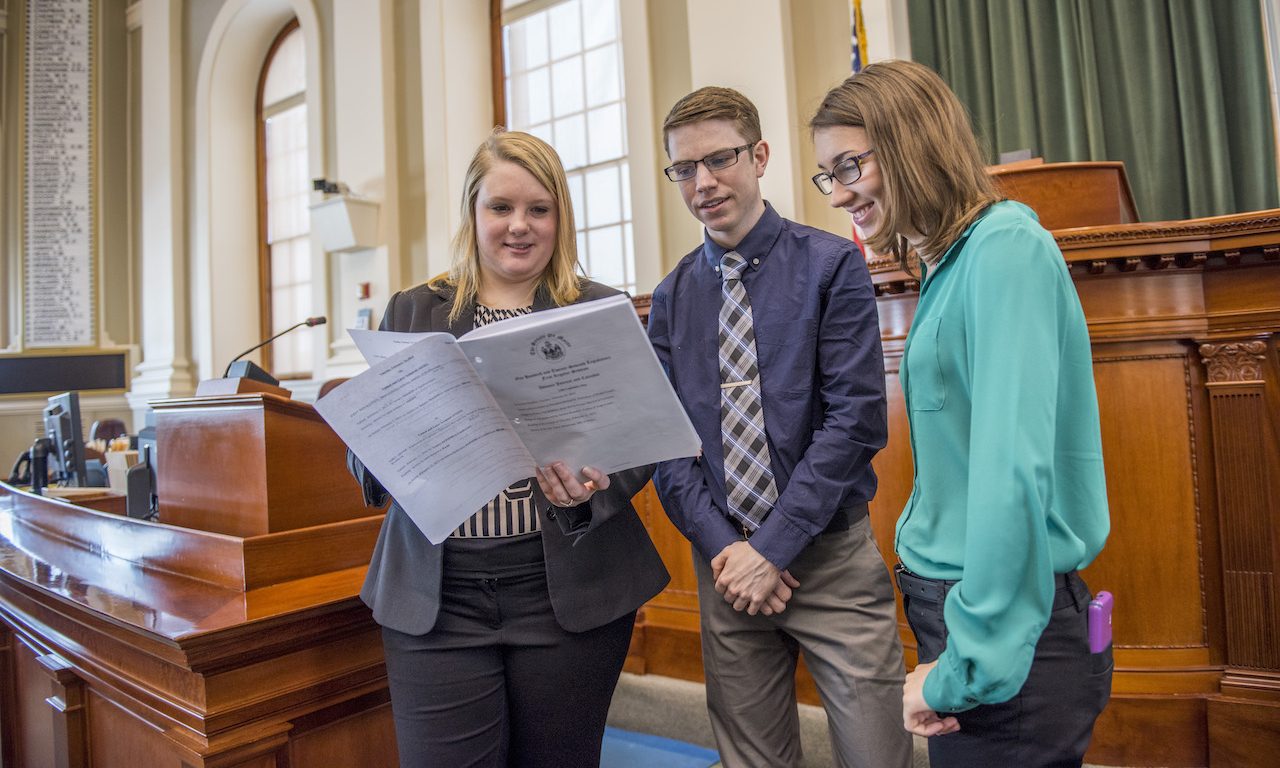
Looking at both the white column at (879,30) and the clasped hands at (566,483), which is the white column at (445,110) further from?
the clasped hands at (566,483)

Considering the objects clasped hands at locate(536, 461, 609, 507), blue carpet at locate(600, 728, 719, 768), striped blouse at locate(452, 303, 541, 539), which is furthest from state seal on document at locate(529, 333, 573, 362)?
blue carpet at locate(600, 728, 719, 768)

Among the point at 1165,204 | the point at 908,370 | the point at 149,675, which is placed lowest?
the point at 149,675

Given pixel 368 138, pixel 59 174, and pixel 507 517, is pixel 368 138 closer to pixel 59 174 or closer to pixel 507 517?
pixel 59 174

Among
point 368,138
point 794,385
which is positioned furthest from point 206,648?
point 368,138

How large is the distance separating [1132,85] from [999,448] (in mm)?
3290

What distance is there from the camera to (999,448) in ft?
2.40

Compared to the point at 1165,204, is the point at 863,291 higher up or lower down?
lower down

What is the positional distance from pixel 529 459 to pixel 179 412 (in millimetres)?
1097

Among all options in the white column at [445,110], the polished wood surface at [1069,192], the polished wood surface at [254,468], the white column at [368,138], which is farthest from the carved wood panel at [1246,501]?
the white column at [368,138]

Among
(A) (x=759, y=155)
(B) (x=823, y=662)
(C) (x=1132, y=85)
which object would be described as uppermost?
(C) (x=1132, y=85)

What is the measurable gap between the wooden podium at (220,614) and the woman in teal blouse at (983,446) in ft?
3.21

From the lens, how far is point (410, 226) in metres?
5.32

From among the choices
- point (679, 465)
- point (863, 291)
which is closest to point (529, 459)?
point (679, 465)

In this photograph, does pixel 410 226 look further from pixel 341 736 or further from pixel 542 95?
pixel 341 736
